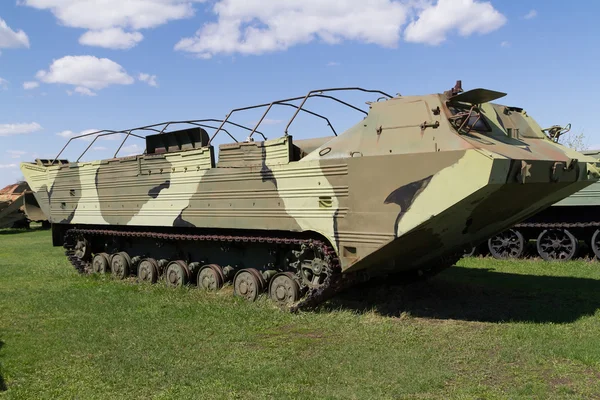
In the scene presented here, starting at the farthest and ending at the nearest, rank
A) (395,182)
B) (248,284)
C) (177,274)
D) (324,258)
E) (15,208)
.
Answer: (15,208), (177,274), (248,284), (324,258), (395,182)

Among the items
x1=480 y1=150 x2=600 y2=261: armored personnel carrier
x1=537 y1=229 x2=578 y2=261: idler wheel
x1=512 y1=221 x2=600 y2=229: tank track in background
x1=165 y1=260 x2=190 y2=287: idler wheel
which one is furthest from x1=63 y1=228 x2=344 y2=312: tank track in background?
x1=537 y1=229 x2=578 y2=261: idler wheel

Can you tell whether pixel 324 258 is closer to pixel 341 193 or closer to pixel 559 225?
pixel 341 193

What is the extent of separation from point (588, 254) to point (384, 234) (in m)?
10.1

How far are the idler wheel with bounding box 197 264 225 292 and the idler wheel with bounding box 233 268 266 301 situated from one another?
592 millimetres

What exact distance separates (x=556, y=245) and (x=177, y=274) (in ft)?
30.5

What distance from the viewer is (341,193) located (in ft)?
26.5

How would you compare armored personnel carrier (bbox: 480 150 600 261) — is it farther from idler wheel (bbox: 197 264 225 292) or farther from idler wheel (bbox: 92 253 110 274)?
idler wheel (bbox: 92 253 110 274)

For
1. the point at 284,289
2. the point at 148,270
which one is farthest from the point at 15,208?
the point at 284,289

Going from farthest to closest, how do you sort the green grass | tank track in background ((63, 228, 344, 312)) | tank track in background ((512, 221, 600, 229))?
tank track in background ((512, 221, 600, 229)) → tank track in background ((63, 228, 344, 312)) → the green grass

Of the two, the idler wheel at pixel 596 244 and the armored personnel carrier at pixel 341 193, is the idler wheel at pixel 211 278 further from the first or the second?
the idler wheel at pixel 596 244

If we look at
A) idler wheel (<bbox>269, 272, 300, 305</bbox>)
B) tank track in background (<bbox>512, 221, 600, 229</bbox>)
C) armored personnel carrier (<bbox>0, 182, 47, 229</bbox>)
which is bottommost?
idler wheel (<bbox>269, 272, 300, 305</bbox>)

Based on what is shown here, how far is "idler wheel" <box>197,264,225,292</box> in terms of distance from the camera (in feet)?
34.7

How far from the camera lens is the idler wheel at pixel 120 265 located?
12.6 metres

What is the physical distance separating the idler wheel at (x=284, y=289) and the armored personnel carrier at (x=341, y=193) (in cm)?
2
